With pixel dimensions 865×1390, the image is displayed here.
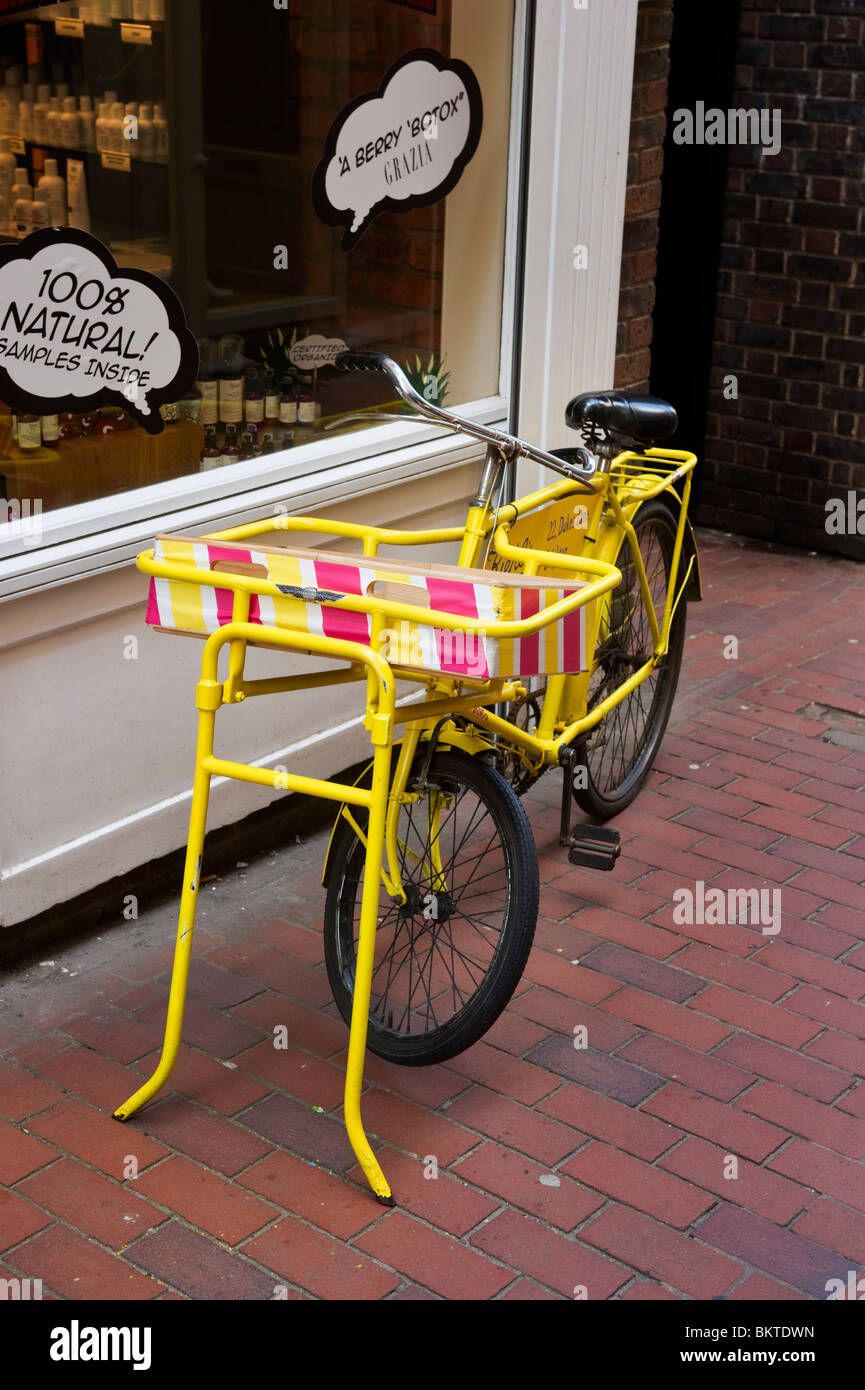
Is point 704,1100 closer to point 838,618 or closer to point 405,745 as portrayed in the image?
point 405,745

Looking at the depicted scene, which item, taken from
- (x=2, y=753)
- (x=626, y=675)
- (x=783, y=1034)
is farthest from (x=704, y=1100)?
(x=2, y=753)

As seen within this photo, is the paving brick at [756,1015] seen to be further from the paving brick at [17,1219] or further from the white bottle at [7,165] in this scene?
the white bottle at [7,165]

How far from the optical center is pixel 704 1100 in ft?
11.6

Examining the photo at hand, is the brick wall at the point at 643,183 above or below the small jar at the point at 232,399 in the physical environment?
above

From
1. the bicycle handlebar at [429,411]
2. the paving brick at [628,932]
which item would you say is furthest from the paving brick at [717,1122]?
the bicycle handlebar at [429,411]

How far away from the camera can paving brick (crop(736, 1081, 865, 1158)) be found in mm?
3404

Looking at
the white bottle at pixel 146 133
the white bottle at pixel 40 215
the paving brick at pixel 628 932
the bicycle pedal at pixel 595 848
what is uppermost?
the white bottle at pixel 146 133

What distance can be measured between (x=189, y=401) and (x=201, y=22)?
103cm

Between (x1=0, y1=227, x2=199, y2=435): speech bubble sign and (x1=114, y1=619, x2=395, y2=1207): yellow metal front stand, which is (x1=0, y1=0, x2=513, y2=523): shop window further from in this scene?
(x1=114, y1=619, x2=395, y2=1207): yellow metal front stand

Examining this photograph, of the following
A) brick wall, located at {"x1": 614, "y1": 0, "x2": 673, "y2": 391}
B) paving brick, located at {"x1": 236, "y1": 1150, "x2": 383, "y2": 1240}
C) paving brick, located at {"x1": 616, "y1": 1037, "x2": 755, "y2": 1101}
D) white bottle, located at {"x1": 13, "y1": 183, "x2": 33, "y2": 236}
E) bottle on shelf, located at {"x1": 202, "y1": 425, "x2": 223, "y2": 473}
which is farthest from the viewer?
brick wall, located at {"x1": 614, "y1": 0, "x2": 673, "y2": 391}

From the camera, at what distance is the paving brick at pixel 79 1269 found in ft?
9.43

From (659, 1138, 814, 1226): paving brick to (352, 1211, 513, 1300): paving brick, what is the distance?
0.53m

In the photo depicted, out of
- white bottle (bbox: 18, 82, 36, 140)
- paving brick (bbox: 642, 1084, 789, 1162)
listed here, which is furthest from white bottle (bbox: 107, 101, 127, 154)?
paving brick (bbox: 642, 1084, 789, 1162)

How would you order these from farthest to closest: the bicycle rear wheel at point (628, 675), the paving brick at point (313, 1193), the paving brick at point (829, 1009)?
the bicycle rear wheel at point (628, 675)
the paving brick at point (829, 1009)
the paving brick at point (313, 1193)
